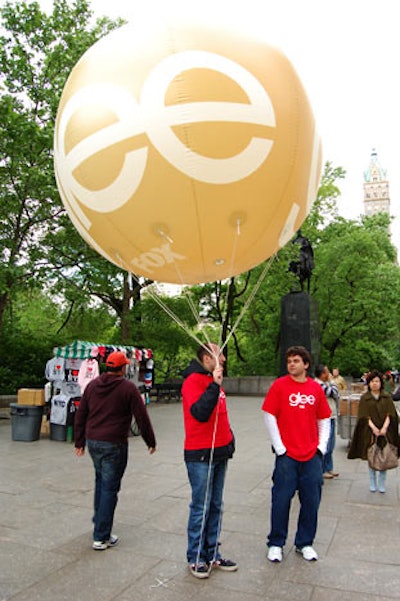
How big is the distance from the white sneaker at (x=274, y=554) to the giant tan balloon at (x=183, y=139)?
8.61 feet

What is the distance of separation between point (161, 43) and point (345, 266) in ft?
73.4

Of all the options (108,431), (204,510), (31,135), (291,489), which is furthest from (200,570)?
(31,135)

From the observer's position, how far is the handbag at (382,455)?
6148 mm

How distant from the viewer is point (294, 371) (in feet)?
13.8

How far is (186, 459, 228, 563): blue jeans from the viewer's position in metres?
3.78

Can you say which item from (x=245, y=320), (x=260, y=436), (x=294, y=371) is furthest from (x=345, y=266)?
(x=294, y=371)

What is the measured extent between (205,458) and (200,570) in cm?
87

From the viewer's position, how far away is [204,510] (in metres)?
3.79

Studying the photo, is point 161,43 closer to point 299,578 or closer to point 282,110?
point 282,110

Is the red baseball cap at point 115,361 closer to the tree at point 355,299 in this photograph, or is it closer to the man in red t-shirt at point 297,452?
the man in red t-shirt at point 297,452

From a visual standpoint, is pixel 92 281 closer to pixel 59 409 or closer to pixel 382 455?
pixel 59 409

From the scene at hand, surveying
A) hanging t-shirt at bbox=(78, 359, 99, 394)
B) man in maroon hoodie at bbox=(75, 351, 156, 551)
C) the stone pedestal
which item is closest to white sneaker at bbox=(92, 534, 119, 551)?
man in maroon hoodie at bbox=(75, 351, 156, 551)

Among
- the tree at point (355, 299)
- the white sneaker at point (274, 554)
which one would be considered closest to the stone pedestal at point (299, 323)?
the white sneaker at point (274, 554)

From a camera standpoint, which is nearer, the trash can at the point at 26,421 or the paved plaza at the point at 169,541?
the paved plaza at the point at 169,541
